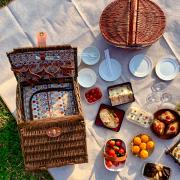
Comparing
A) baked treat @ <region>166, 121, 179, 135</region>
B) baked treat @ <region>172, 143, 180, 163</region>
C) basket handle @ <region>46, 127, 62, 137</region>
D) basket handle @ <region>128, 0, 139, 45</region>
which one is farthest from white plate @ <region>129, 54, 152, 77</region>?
basket handle @ <region>46, 127, 62, 137</region>

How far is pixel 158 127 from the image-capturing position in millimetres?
4570

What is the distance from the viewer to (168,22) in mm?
4848

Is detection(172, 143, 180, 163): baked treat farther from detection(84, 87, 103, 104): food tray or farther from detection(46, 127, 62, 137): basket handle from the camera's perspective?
detection(46, 127, 62, 137): basket handle

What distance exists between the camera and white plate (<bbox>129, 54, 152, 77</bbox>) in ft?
15.5

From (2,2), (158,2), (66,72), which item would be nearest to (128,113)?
(66,72)

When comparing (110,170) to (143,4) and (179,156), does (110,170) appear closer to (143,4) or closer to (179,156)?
(179,156)

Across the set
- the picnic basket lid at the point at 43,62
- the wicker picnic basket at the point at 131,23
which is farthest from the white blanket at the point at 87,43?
the picnic basket lid at the point at 43,62

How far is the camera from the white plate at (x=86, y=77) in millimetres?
4707

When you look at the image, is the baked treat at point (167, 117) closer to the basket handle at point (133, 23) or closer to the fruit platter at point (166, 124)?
the fruit platter at point (166, 124)

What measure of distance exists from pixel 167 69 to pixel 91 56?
29.2 inches

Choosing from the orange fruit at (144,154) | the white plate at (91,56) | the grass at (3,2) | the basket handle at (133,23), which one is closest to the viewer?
the basket handle at (133,23)

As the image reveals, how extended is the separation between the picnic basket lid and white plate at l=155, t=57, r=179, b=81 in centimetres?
89

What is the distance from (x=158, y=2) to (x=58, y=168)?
1903 mm

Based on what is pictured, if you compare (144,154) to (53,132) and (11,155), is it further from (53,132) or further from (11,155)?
(11,155)
